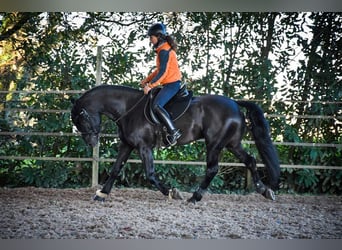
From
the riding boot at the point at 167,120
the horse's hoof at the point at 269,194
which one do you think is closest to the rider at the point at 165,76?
the riding boot at the point at 167,120

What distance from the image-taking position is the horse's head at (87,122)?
3789 mm

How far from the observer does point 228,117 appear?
379cm

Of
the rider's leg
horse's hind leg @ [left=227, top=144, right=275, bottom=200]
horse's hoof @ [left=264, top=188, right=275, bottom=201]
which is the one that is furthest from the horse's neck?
horse's hoof @ [left=264, top=188, right=275, bottom=201]

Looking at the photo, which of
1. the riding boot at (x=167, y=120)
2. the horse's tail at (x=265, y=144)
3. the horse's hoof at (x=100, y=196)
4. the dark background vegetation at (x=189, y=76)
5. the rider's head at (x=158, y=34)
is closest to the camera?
the riding boot at (x=167, y=120)

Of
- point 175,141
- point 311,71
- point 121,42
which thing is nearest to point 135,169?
point 175,141

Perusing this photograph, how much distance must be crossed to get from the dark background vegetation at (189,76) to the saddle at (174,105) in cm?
98

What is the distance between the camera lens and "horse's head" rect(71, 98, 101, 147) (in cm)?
379

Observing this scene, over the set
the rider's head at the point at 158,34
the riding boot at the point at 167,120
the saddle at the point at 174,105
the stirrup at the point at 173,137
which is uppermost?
the rider's head at the point at 158,34

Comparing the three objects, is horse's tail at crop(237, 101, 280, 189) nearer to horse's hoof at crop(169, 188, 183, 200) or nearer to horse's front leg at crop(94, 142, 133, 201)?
horse's hoof at crop(169, 188, 183, 200)

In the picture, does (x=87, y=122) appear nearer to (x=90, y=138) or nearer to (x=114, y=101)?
(x=90, y=138)

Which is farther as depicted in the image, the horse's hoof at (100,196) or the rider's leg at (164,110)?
the horse's hoof at (100,196)

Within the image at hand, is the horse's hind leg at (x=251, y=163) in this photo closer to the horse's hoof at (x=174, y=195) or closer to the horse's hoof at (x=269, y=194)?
the horse's hoof at (x=269, y=194)

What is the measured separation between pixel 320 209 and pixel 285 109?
1.30 metres
